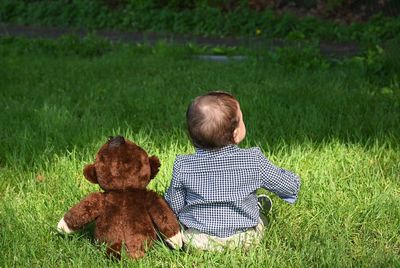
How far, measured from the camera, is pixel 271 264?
258cm

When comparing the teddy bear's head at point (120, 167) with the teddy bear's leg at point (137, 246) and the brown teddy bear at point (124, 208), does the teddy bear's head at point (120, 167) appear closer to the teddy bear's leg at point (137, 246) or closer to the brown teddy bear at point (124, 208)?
the brown teddy bear at point (124, 208)

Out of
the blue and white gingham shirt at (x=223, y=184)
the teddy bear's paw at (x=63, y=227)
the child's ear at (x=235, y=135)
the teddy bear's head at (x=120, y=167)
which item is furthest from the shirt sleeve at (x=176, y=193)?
the teddy bear's paw at (x=63, y=227)

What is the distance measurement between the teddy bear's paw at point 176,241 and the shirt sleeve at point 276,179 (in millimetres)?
430

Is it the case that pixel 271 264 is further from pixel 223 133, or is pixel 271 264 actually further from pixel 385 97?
pixel 385 97

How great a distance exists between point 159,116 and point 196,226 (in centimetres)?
215

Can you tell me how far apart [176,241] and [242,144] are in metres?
1.45

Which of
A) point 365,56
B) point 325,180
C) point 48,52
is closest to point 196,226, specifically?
point 325,180

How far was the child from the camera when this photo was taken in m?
2.72

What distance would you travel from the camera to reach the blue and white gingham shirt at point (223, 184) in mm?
2727

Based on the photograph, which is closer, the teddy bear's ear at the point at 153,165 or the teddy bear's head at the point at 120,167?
the teddy bear's head at the point at 120,167

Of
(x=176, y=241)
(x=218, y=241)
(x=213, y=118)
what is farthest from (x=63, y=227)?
(x=213, y=118)

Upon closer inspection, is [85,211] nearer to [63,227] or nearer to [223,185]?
[63,227]

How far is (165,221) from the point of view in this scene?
271 cm

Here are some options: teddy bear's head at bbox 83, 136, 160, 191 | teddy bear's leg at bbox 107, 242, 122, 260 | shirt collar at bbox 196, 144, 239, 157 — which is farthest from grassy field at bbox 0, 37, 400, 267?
shirt collar at bbox 196, 144, 239, 157
